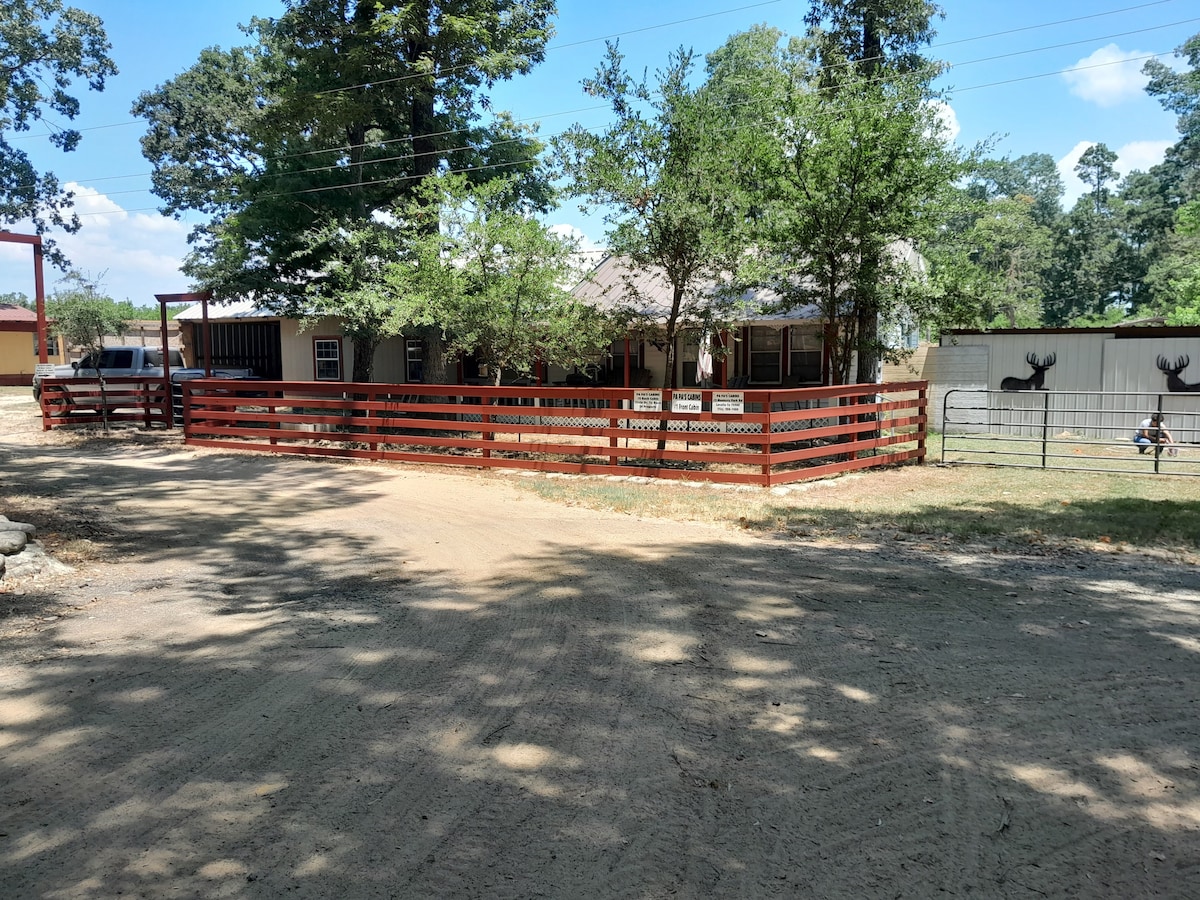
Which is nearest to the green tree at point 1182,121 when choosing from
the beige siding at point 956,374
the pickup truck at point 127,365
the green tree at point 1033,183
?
the green tree at point 1033,183

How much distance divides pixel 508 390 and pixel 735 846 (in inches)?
452

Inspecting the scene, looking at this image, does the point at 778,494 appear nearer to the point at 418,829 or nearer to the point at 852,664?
the point at 852,664

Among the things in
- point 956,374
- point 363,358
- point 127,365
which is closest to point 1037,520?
point 956,374

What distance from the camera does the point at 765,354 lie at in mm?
23438

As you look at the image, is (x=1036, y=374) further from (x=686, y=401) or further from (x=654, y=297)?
(x=686, y=401)

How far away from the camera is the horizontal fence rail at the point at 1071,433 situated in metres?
14.5

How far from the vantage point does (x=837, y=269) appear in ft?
51.4

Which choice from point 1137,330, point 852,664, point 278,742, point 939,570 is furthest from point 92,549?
point 1137,330

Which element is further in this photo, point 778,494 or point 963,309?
point 963,309

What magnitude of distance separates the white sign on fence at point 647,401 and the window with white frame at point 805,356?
10421 mm

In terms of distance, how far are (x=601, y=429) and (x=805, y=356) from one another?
37.3 ft

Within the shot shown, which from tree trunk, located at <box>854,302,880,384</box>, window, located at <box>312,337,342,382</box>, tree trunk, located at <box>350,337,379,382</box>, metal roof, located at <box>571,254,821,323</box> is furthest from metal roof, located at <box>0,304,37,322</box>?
tree trunk, located at <box>854,302,880,384</box>

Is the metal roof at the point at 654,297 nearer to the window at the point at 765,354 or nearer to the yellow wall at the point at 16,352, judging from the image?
the window at the point at 765,354

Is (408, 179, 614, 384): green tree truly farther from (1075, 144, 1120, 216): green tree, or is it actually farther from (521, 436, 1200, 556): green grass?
(1075, 144, 1120, 216): green tree
